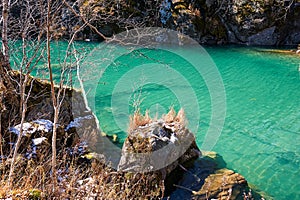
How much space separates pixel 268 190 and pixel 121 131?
3325 millimetres

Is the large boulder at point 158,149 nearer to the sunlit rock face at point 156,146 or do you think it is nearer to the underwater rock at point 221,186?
the sunlit rock face at point 156,146

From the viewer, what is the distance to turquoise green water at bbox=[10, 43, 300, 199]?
5574mm

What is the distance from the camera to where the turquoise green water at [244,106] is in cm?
557

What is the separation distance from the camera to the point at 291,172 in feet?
17.9

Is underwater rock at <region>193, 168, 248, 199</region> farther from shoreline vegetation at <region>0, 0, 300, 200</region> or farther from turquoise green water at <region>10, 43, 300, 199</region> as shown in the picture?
turquoise green water at <region>10, 43, 300, 199</region>

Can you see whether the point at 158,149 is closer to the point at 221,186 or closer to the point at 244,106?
the point at 221,186

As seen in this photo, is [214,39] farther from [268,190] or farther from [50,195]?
[50,195]

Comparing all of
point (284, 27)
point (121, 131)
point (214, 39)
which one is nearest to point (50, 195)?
point (121, 131)

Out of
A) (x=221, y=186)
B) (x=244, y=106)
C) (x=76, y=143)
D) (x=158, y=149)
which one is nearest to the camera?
(x=221, y=186)

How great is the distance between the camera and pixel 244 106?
8.66 m

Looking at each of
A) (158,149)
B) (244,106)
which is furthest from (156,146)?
(244,106)

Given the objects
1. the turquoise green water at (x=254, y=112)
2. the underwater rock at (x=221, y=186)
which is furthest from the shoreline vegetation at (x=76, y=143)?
the turquoise green water at (x=254, y=112)

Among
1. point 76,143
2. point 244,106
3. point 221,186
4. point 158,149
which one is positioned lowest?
point 221,186

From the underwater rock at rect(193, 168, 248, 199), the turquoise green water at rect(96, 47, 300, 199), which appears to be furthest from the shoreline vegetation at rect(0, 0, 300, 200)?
the turquoise green water at rect(96, 47, 300, 199)
